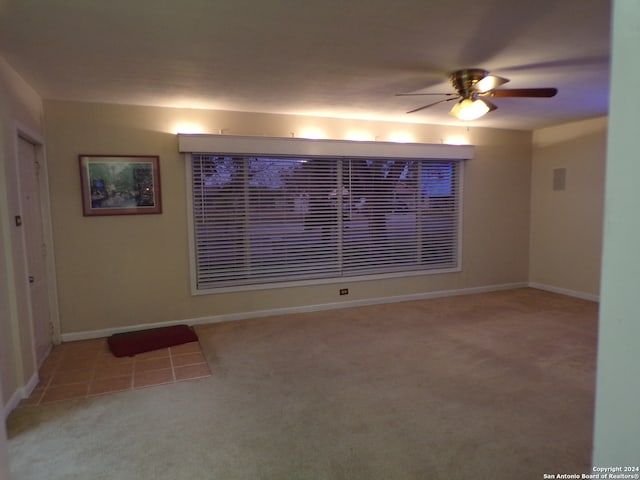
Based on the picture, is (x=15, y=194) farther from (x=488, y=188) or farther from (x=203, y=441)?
(x=488, y=188)

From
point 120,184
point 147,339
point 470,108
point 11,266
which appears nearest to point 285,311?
point 147,339

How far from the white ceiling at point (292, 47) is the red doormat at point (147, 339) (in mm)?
2376

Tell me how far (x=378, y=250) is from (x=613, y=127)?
473 cm

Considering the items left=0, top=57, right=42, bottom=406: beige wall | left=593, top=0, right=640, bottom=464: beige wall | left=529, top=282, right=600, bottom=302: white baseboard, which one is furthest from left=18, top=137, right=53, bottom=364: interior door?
left=529, top=282, right=600, bottom=302: white baseboard

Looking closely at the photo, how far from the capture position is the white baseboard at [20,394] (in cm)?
257

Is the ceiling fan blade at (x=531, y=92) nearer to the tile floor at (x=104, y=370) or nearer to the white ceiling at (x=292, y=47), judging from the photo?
the white ceiling at (x=292, y=47)

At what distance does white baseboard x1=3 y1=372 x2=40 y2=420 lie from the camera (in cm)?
257

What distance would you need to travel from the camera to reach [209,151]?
4223 millimetres

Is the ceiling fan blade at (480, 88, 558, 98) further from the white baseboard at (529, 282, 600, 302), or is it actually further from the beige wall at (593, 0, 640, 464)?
the white baseboard at (529, 282, 600, 302)

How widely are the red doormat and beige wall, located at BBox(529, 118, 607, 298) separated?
517cm

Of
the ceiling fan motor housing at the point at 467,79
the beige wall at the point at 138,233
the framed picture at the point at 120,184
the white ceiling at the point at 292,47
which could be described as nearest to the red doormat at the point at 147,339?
the beige wall at the point at 138,233

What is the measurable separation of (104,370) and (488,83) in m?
4.01

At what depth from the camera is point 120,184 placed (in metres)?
4.05

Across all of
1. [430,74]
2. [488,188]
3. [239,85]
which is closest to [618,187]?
[430,74]
